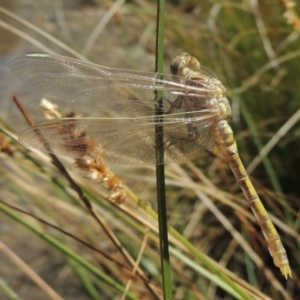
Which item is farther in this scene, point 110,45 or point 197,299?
point 110,45

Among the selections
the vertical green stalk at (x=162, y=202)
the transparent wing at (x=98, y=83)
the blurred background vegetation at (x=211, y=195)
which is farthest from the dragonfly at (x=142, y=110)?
the blurred background vegetation at (x=211, y=195)

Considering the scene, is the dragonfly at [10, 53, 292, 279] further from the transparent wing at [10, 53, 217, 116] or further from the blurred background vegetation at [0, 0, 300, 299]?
the blurred background vegetation at [0, 0, 300, 299]

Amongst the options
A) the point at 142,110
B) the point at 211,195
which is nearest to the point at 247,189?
the point at 142,110

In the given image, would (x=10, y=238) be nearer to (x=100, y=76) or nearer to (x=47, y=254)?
(x=47, y=254)

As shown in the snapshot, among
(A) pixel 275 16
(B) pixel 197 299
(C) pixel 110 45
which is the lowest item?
(B) pixel 197 299

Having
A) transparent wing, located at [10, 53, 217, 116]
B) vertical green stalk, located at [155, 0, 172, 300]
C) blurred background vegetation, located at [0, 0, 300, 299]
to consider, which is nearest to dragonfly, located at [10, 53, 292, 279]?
transparent wing, located at [10, 53, 217, 116]

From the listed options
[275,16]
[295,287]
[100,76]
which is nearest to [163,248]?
[100,76]

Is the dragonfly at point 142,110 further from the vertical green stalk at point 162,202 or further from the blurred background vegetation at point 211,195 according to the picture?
the blurred background vegetation at point 211,195

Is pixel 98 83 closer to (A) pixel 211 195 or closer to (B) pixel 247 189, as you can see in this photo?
(B) pixel 247 189
